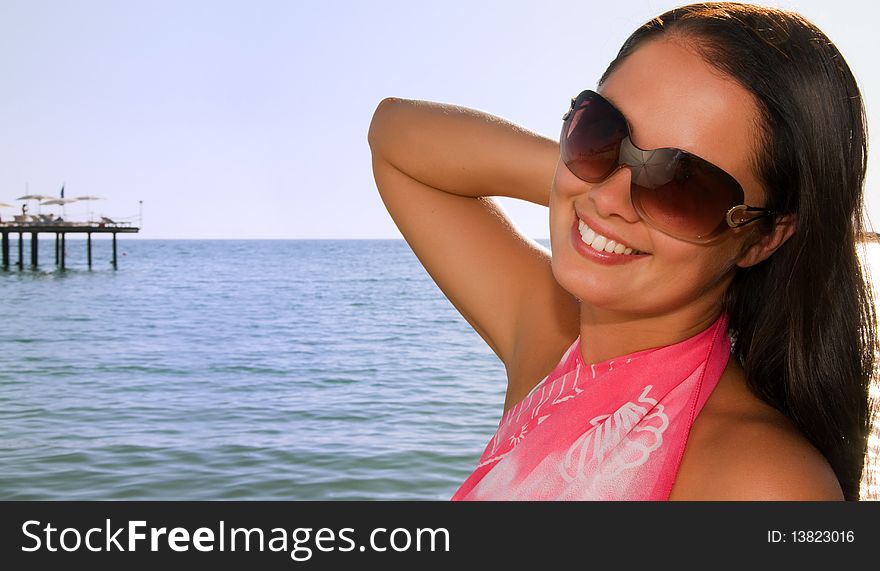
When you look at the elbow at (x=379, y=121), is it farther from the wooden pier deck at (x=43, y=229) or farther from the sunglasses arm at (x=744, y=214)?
the wooden pier deck at (x=43, y=229)

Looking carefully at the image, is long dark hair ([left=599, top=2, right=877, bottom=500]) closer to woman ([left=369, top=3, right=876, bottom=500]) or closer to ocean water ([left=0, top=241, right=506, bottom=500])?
woman ([left=369, top=3, right=876, bottom=500])

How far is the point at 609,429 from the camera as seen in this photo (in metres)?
1.66

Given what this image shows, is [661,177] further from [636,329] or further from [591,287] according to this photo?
[636,329]

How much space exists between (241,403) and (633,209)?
13586 mm

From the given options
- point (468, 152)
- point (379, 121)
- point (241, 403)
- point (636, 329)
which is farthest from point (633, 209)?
point (241, 403)

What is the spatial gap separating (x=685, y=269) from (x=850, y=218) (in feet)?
0.98

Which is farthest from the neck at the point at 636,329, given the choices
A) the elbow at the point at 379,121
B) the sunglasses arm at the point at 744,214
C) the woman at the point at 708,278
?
the elbow at the point at 379,121

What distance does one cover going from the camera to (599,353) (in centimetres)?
189

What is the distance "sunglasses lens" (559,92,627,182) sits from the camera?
1681 mm

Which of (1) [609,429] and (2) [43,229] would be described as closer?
(1) [609,429]

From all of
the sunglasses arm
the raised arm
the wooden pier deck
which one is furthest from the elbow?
the wooden pier deck

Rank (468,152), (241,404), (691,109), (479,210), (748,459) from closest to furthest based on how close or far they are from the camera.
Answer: (748,459), (691,109), (468,152), (479,210), (241,404)
